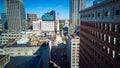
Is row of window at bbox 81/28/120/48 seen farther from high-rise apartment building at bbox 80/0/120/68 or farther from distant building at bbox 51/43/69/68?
distant building at bbox 51/43/69/68

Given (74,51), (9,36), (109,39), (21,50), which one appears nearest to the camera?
(109,39)

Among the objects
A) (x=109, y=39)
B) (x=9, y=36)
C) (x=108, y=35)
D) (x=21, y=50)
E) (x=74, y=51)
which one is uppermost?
(x=108, y=35)

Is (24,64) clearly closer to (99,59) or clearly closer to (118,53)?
(99,59)

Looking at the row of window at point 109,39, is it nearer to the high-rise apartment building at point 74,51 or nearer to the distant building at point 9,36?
the high-rise apartment building at point 74,51

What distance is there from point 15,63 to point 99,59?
3767cm

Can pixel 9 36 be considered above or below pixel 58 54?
above

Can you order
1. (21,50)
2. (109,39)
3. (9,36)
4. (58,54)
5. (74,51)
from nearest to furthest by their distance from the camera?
(109,39)
(21,50)
(74,51)
(58,54)
(9,36)

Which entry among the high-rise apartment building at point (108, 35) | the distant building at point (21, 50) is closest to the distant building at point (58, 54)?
the distant building at point (21, 50)

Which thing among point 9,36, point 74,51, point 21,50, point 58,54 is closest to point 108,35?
point 74,51

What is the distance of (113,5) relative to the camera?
26.6 meters

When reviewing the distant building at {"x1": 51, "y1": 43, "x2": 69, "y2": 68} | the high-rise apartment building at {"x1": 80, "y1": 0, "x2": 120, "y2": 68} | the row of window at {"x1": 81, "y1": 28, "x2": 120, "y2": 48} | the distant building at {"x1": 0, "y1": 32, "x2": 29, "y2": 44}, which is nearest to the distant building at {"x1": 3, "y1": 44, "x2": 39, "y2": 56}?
the distant building at {"x1": 51, "y1": 43, "x2": 69, "y2": 68}

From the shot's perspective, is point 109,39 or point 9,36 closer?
point 109,39

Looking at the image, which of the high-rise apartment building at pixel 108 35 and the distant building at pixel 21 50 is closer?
the high-rise apartment building at pixel 108 35

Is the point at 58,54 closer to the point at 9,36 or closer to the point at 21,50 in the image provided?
the point at 9,36
